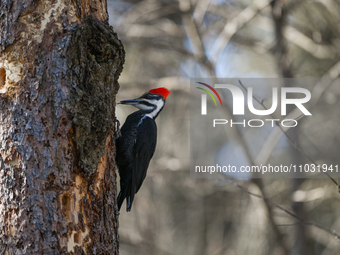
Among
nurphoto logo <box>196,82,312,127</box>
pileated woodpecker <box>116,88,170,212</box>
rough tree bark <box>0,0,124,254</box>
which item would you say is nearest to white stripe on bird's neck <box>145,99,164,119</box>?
pileated woodpecker <box>116,88,170,212</box>

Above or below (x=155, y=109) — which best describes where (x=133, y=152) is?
below

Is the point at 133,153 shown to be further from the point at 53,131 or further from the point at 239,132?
the point at 239,132

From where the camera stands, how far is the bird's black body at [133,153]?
2.50 metres

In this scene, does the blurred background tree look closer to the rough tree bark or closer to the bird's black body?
the bird's black body

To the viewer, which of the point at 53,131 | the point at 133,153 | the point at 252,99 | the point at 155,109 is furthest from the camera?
the point at 252,99

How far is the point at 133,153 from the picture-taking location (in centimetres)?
256

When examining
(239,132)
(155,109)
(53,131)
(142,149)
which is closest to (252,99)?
(239,132)

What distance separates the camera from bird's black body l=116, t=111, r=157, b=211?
2504 mm

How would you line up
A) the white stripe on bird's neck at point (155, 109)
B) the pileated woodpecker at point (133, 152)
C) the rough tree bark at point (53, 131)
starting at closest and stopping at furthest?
the rough tree bark at point (53, 131) < the pileated woodpecker at point (133, 152) < the white stripe on bird's neck at point (155, 109)

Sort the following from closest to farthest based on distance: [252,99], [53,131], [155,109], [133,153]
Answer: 1. [53,131]
2. [133,153]
3. [155,109]
4. [252,99]

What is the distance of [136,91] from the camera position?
240 inches

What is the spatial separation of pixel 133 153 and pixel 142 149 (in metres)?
0.09

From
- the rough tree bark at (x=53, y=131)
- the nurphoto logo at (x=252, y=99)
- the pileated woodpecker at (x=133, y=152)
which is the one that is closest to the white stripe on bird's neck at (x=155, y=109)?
the pileated woodpecker at (x=133, y=152)

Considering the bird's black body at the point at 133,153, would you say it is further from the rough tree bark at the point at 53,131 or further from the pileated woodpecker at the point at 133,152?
the rough tree bark at the point at 53,131
